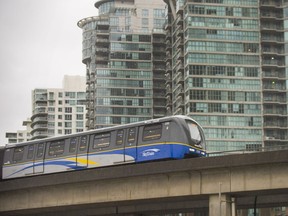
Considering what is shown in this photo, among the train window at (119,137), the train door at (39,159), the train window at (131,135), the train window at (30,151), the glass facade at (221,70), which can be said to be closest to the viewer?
the train window at (131,135)

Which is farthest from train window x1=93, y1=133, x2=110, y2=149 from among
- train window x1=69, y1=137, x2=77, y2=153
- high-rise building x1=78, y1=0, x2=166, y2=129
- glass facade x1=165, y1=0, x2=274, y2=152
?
high-rise building x1=78, y1=0, x2=166, y2=129

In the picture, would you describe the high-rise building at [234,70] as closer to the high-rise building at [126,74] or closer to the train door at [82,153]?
the high-rise building at [126,74]

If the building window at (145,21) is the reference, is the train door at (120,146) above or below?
below

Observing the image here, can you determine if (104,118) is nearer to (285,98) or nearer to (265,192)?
(285,98)

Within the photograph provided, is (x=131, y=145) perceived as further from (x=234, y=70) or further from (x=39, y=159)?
(x=234, y=70)

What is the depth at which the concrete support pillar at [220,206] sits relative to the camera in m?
30.0

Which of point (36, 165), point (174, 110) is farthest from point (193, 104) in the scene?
point (36, 165)

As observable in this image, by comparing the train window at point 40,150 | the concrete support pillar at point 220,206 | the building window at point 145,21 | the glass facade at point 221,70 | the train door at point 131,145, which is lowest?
the concrete support pillar at point 220,206

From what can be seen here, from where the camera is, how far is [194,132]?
118ft

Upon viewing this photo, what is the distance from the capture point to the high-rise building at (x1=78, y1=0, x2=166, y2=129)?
16575cm

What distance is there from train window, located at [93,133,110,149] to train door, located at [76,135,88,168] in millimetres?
758

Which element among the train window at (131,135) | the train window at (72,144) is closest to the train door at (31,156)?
the train window at (72,144)

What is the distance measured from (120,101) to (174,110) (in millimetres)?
20207

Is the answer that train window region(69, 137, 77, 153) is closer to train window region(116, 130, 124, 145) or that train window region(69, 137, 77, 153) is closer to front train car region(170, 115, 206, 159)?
train window region(116, 130, 124, 145)
